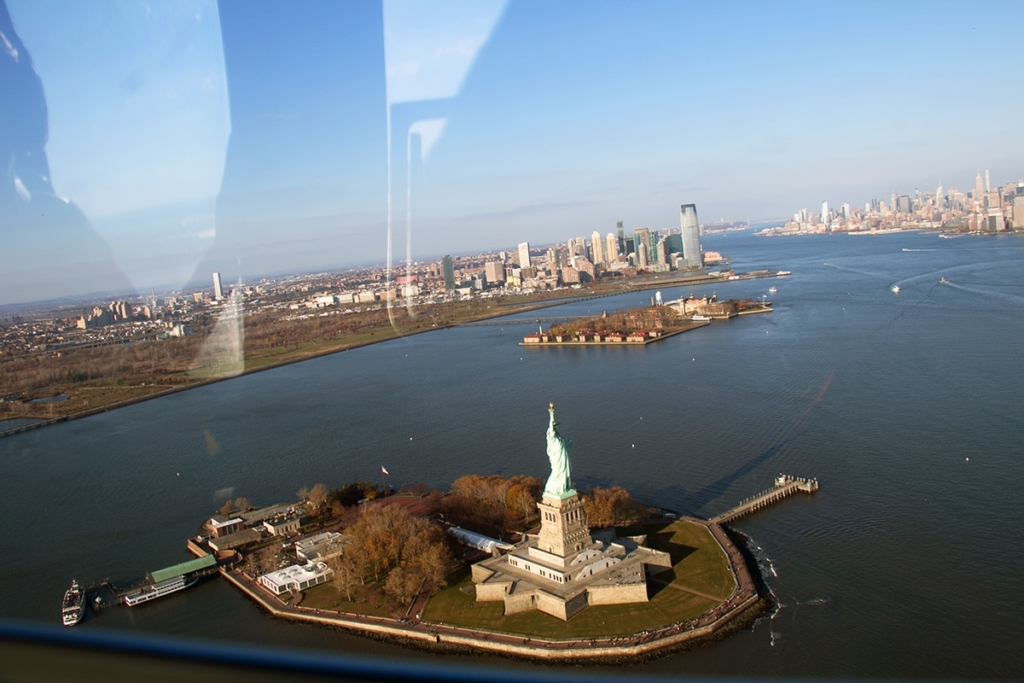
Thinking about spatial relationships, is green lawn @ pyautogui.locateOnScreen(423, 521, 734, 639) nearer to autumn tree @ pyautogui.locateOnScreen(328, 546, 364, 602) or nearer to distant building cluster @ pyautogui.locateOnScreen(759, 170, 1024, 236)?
autumn tree @ pyautogui.locateOnScreen(328, 546, 364, 602)

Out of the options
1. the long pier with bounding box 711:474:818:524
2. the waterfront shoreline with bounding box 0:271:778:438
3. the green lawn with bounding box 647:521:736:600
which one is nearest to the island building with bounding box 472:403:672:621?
the green lawn with bounding box 647:521:736:600

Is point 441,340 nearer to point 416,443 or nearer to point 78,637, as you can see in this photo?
point 416,443

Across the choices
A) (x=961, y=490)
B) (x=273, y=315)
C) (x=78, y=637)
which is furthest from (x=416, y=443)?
(x=273, y=315)

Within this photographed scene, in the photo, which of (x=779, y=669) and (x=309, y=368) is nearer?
(x=779, y=669)

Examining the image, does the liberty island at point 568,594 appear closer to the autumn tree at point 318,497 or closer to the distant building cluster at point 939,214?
the autumn tree at point 318,497

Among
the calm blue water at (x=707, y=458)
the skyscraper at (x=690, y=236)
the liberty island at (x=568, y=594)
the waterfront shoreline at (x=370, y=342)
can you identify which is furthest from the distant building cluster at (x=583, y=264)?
the liberty island at (x=568, y=594)

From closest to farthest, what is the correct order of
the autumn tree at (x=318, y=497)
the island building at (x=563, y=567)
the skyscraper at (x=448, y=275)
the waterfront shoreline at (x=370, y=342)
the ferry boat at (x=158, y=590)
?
the island building at (x=563, y=567)
the ferry boat at (x=158, y=590)
the autumn tree at (x=318, y=497)
the waterfront shoreline at (x=370, y=342)
the skyscraper at (x=448, y=275)
